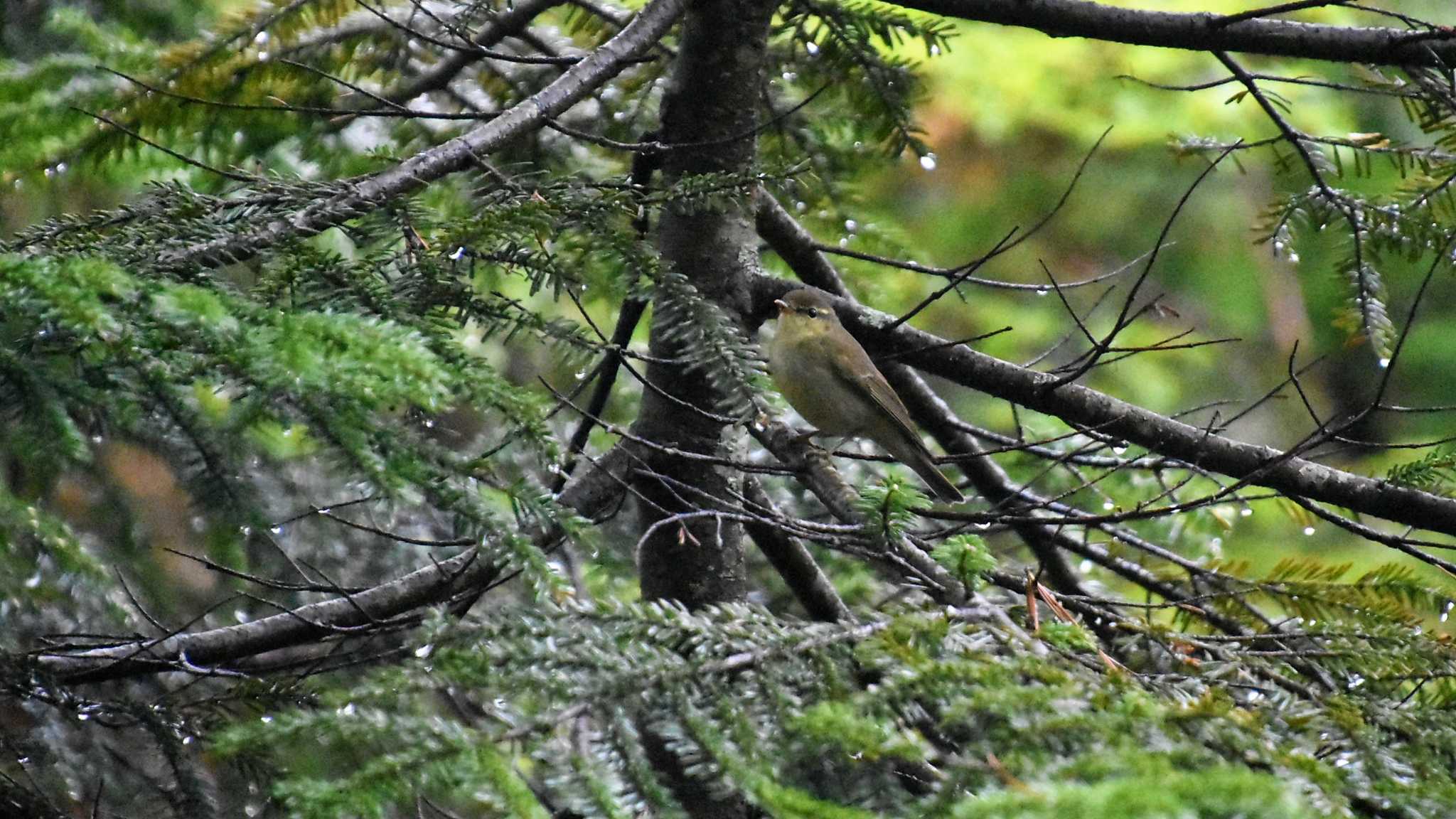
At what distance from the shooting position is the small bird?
3.93m

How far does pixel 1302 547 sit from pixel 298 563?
9.08 m

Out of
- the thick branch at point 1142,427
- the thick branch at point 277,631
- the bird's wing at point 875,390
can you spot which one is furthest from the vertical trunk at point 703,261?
the bird's wing at point 875,390

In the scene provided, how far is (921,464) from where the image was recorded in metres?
3.97

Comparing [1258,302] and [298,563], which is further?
[1258,302]

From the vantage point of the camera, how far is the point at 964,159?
33.9 ft

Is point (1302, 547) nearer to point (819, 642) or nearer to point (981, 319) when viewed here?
point (981, 319)

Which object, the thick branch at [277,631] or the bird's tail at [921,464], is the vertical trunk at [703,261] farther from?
the bird's tail at [921,464]

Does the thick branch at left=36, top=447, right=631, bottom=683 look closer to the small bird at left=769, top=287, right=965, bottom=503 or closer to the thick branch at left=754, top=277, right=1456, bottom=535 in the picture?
the thick branch at left=754, top=277, right=1456, bottom=535

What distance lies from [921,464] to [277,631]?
2278 mm

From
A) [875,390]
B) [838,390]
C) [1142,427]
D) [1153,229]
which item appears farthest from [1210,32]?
[1153,229]

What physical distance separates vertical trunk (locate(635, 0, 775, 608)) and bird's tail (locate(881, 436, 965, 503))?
121 cm

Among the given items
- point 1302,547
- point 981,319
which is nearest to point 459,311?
point 981,319

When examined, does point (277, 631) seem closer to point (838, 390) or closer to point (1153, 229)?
point (838, 390)

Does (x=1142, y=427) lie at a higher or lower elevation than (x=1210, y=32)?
lower
